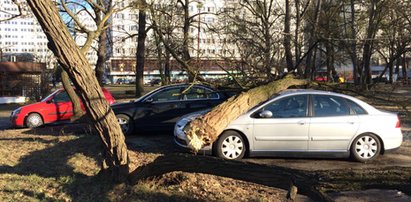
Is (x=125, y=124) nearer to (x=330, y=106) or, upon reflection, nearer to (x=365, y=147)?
(x=330, y=106)

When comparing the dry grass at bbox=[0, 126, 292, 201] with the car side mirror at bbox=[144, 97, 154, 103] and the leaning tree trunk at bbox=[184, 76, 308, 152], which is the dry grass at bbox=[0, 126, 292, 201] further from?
the car side mirror at bbox=[144, 97, 154, 103]

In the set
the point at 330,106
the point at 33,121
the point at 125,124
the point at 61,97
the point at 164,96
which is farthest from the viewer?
the point at 61,97

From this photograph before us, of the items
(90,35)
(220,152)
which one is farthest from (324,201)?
(90,35)

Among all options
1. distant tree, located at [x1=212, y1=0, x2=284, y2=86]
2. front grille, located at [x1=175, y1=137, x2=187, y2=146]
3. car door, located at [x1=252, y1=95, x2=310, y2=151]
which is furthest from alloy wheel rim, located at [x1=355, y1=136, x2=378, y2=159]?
front grille, located at [x1=175, y1=137, x2=187, y2=146]

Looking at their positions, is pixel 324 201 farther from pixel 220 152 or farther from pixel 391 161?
pixel 391 161

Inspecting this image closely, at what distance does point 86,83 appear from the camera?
21.7 feet

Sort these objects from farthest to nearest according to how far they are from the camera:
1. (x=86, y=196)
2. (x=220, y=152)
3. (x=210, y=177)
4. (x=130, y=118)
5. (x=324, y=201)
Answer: (x=130, y=118) < (x=220, y=152) < (x=210, y=177) < (x=86, y=196) < (x=324, y=201)

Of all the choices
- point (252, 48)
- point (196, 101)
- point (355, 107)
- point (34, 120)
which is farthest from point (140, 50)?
point (355, 107)

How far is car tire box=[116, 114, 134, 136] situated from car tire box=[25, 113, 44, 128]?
17.3 feet

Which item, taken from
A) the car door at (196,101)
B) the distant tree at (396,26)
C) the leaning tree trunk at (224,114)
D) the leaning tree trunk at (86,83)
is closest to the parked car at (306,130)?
the leaning tree trunk at (224,114)

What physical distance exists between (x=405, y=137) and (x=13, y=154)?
10105 mm

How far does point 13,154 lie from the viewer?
381 inches

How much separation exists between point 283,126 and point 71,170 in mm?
4107

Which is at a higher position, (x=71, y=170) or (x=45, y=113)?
(x=45, y=113)
